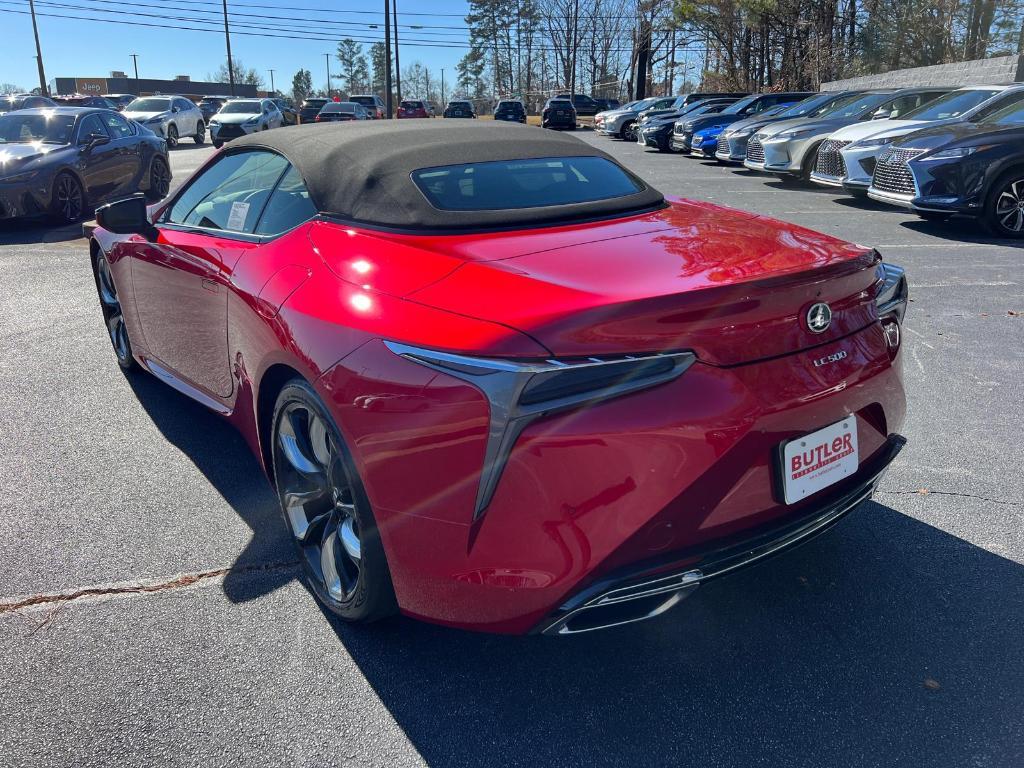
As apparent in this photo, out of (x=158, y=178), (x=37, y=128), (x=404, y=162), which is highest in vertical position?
(x=37, y=128)

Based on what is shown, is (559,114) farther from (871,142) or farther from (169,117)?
(871,142)

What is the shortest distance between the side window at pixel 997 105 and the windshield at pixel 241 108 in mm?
22083

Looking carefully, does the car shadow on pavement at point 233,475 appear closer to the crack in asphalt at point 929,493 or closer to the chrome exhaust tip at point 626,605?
the chrome exhaust tip at point 626,605

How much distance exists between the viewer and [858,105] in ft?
45.0

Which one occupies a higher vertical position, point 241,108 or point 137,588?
point 241,108

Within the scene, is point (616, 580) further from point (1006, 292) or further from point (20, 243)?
point (20, 243)

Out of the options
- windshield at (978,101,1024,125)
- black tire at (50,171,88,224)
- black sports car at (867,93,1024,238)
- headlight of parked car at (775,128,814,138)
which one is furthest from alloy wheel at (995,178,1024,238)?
black tire at (50,171,88,224)

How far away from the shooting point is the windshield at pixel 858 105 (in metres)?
13.4

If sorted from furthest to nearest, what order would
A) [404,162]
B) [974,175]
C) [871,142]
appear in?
1. [871,142]
2. [974,175]
3. [404,162]

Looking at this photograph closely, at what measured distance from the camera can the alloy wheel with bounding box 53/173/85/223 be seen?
1007cm

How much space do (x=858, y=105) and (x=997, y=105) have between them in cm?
390

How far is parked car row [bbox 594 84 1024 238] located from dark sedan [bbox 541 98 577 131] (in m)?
Answer: 20.3

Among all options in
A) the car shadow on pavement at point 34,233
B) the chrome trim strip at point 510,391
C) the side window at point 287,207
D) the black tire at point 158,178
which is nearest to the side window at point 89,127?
the black tire at point 158,178

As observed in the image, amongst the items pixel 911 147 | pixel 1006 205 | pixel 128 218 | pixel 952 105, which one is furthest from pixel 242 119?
pixel 128 218
